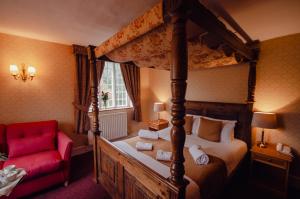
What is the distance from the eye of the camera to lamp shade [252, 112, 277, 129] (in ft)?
7.25

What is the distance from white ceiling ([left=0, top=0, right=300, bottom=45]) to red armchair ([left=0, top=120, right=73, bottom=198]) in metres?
1.72

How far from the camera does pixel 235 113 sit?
8.82 ft

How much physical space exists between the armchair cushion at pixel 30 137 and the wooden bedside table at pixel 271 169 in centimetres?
347

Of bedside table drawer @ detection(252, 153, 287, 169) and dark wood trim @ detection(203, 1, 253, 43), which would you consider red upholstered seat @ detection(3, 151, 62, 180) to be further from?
bedside table drawer @ detection(252, 153, 287, 169)

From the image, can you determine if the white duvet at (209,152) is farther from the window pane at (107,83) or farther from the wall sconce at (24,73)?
the wall sconce at (24,73)

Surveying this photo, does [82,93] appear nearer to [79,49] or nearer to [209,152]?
[79,49]

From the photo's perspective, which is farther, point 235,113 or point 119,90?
point 119,90

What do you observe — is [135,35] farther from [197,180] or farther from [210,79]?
[210,79]

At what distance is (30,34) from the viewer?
2.58 meters

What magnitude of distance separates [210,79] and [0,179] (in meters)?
3.62

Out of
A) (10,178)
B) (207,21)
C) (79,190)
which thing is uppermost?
(207,21)

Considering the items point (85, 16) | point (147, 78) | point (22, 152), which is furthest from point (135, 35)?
point (147, 78)

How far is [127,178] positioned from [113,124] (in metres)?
2.33

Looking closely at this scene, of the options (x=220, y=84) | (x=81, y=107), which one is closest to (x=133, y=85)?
(x=81, y=107)
